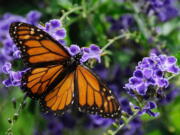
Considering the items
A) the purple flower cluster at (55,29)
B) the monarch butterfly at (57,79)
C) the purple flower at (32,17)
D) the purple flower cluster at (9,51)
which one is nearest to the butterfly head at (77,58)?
the monarch butterfly at (57,79)

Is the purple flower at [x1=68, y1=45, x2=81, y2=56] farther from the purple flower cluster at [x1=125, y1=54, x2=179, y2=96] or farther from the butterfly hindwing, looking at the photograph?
the purple flower cluster at [x1=125, y1=54, x2=179, y2=96]

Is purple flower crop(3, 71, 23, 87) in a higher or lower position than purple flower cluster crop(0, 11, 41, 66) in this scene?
lower

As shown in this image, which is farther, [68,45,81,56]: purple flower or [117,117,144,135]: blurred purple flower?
[117,117,144,135]: blurred purple flower

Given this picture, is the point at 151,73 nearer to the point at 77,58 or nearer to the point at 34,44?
the point at 77,58

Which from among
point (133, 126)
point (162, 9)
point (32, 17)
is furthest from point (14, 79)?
point (162, 9)

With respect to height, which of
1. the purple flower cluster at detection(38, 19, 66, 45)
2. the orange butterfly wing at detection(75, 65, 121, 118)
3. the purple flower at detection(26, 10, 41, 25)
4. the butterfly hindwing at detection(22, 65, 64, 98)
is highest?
the purple flower at detection(26, 10, 41, 25)

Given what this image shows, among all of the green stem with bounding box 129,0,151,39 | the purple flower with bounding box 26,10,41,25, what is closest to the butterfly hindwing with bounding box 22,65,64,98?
the purple flower with bounding box 26,10,41,25

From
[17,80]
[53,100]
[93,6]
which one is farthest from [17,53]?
[93,6]
